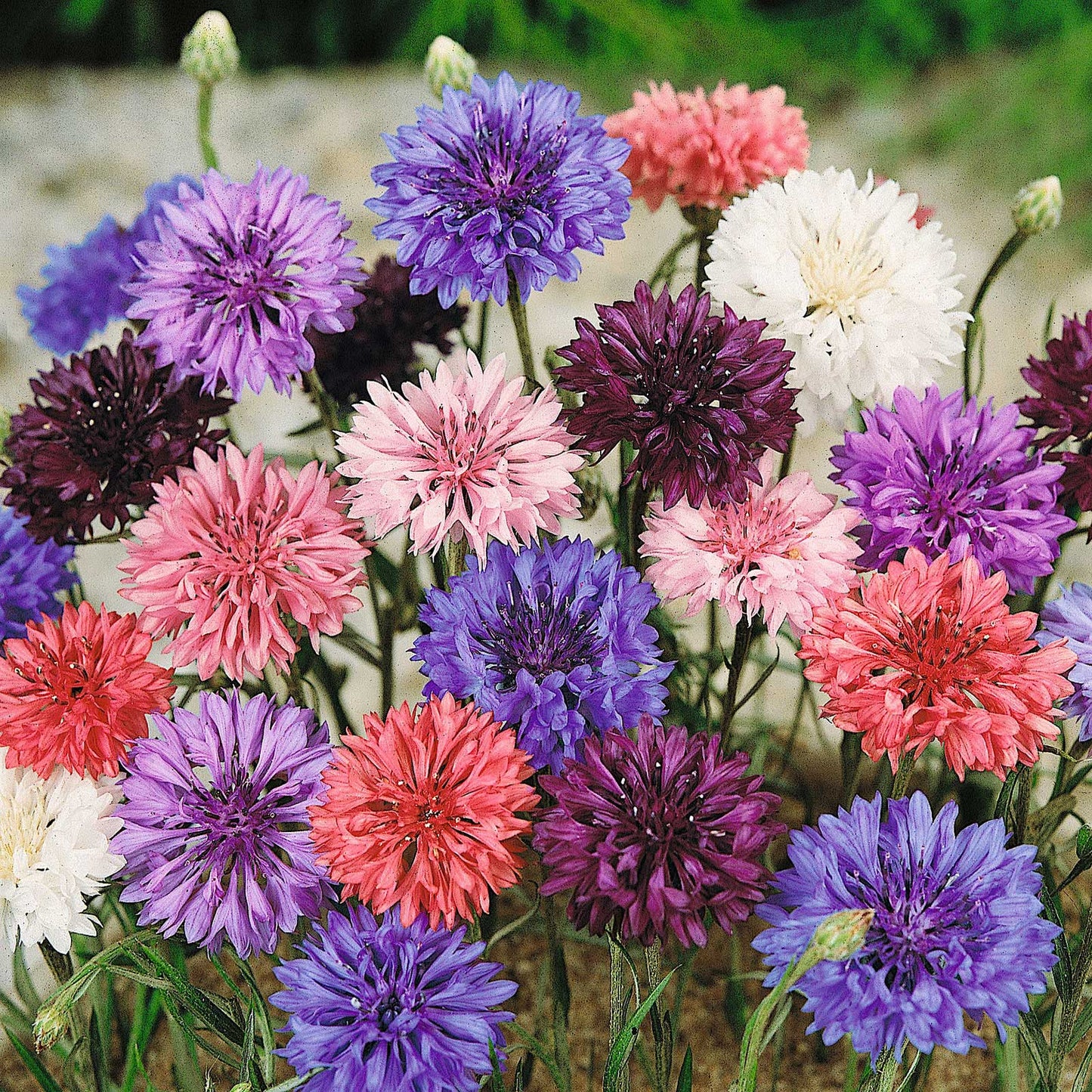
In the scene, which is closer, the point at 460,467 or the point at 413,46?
the point at 460,467

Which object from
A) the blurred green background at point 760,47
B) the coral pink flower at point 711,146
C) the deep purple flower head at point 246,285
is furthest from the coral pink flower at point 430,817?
the blurred green background at point 760,47

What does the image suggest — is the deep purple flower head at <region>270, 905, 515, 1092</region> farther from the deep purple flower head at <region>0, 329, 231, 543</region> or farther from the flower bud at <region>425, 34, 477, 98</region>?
the flower bud at <region>425, 34, 477, 98</region>

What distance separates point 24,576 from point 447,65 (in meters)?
0.30

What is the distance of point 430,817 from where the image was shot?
1.28 ft

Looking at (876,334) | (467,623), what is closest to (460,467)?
(467,623)

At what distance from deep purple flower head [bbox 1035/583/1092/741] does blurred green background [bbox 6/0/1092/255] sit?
114 centimetres

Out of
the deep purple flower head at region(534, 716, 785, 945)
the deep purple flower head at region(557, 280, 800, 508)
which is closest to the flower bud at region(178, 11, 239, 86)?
the deep purple flower head at region(557, 280, 800, 508)

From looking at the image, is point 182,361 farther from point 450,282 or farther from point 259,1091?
point 259,1091

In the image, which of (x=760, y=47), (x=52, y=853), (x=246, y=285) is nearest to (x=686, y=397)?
(x=246, y=285)

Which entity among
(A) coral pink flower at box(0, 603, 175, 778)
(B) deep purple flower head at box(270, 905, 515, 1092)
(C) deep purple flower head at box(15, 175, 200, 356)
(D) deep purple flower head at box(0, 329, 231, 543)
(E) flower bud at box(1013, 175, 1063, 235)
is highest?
(E) flower bud at box(1013, 175, 1063, 235)

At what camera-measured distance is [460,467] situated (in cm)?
42

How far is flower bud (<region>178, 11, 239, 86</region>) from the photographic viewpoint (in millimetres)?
591

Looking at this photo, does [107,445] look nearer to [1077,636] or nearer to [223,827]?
[223,827]

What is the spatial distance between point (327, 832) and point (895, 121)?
147 cm
